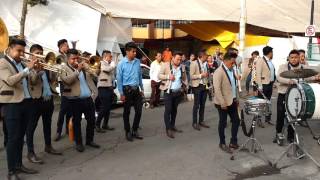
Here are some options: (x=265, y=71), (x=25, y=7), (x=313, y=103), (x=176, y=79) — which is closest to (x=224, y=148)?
(x=313, y=103)

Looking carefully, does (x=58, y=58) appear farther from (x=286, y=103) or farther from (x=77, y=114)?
(x=286, y=103)

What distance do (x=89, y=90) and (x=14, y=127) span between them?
2.06 m

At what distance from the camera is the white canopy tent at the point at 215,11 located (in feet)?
64.7

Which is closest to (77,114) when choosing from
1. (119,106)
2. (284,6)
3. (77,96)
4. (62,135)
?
(77,96)

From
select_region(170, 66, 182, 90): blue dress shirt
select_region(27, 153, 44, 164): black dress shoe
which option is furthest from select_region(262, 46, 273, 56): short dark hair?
select_region(27, 153, 44, 164): black dress shoe

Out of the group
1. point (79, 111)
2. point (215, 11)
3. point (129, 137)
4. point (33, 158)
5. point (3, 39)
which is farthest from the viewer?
point (215, 11)

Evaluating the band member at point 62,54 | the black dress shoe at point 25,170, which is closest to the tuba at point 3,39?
the band member at point 62,54

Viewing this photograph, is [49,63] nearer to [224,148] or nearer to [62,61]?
[62,61]

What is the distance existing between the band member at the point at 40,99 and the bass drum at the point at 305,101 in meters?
4.01

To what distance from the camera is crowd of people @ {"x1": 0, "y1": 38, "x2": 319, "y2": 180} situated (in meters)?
6.57

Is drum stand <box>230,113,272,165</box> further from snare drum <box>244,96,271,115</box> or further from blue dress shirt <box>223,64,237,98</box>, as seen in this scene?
blue dress shirt <box>223,64,237,98</box>

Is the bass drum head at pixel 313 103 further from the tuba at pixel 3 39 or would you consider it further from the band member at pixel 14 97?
the tuba at pixel 3 39

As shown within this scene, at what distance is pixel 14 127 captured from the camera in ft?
21.5

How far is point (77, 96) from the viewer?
8156mm
